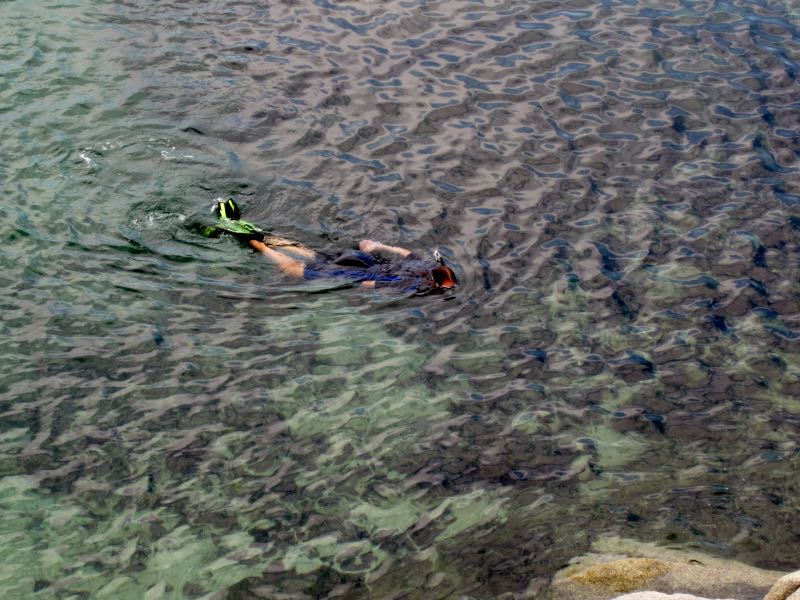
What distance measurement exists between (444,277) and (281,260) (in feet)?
7.93

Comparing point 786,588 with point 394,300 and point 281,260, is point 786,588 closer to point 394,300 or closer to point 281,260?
point 394,300

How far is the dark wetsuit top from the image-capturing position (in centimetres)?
1320

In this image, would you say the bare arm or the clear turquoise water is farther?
the bare arm

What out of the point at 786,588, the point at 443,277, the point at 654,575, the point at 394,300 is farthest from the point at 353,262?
the point at 786,588

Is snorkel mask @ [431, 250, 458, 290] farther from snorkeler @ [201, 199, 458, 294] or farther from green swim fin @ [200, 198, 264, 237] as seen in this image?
green swim fin @ [200, 198, 264, 237]

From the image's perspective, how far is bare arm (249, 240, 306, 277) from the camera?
1345 cm

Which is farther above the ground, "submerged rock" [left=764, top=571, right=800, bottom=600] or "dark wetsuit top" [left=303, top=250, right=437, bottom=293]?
"submerged rock" [left=764, top=571, right=800, bottom=600]

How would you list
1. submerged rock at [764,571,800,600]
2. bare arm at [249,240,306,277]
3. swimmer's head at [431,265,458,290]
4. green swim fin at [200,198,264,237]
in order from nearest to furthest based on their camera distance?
1. submerged rock at [764,571,800,600]
2. swimmer's head at [431,265,458,290]
3. bare arm at [249,240,306,277]
4. green swim fin at [200,198,264,237]

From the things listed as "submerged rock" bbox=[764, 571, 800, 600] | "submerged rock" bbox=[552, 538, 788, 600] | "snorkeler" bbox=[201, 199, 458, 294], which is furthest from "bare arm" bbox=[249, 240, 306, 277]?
"submerged rock" bbox=[764, 571, 800, 600]

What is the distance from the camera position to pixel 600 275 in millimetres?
13500

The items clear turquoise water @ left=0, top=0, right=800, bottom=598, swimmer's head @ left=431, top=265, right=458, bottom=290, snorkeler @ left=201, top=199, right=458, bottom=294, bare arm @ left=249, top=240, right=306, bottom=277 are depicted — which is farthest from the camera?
bare arm @ left=249, top=240, right=306, bottom=277

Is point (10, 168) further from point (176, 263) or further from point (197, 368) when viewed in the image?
point (197, 368)

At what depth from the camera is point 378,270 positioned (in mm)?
13367

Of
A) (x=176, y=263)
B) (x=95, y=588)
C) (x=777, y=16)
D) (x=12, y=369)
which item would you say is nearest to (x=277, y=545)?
(x=95, y=588)
